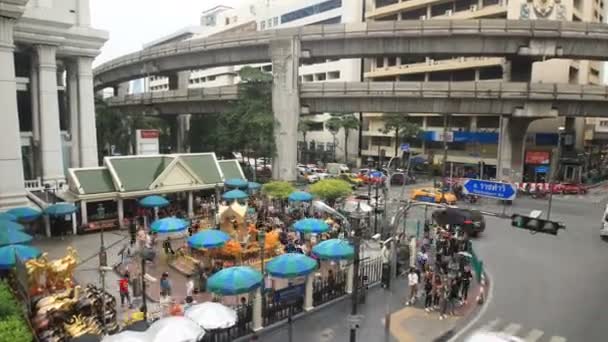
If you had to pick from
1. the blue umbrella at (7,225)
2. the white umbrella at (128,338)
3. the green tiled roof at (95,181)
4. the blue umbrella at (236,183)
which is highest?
the green tiled roof at (95,181)

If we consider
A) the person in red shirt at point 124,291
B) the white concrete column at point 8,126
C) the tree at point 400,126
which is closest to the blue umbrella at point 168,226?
the person in red shirt at point 124,291

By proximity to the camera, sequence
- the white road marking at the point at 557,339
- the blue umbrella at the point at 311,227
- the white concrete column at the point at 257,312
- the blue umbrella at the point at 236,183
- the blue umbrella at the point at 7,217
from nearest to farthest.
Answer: the white road marking at the point at 557,339
the white concrete column at the point at 257,312
the blue umbrella at the point at 311,227
the blue umbrella at the point at 7,217
the blue umbrella at the point at 236,183

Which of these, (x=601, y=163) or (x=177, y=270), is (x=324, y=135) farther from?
(x=177, y=270)

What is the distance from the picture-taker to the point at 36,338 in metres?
13.0

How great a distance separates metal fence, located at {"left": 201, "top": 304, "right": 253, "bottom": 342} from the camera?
14.3 metres

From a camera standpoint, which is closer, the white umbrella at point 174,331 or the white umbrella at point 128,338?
the white umbrella at point 128,338

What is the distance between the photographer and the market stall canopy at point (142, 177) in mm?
29672

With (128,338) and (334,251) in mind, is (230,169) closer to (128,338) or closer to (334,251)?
(334,251)

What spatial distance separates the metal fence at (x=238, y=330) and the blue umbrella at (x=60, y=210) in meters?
17.0

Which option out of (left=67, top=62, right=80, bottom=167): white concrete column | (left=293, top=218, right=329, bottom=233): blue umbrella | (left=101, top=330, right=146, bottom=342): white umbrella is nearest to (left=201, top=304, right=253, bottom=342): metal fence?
(left=101, top=330, right=146, bottom=342): white umbrella

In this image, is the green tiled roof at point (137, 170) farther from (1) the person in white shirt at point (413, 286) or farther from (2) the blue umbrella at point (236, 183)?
(1) the person in white shirt at point (413, 286)

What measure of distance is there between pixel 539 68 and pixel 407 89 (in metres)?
26.3

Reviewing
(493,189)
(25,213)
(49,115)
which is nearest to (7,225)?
(25,213)

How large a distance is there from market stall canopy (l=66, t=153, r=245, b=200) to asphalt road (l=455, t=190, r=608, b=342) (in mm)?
20681
